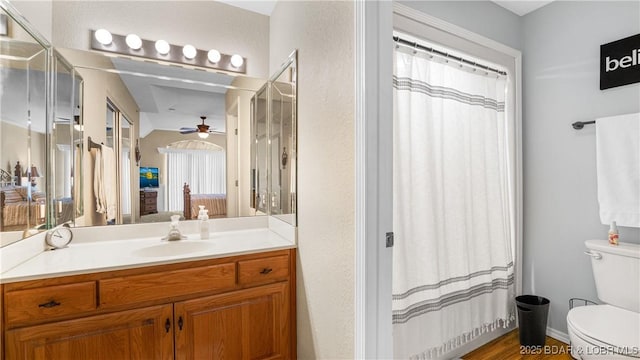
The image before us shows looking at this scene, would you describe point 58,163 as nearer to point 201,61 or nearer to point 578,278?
point 201,61

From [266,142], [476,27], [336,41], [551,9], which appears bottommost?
[266,142]

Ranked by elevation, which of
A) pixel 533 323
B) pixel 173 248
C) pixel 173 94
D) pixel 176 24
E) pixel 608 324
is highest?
pixel 176 24

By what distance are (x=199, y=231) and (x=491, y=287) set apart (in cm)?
202

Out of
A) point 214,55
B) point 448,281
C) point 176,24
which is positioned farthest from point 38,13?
point 448,281

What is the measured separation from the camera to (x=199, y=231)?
1.95 metres

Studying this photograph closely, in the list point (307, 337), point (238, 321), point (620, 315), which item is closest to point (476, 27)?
point (620, 315)

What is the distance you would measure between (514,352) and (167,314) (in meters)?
2.14

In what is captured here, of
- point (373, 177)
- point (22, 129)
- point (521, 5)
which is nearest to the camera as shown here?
point (373, 177)

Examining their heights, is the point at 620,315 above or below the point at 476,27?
below

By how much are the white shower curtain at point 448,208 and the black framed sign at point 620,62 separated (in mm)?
535

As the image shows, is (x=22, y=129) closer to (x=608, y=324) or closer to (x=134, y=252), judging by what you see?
(x=134, y=252)

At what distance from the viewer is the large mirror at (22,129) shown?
1.24 metres

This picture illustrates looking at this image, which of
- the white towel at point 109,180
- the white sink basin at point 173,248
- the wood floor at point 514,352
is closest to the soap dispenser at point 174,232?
the white sink basin at point 173,248

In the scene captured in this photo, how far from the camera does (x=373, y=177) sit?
1.06 m
